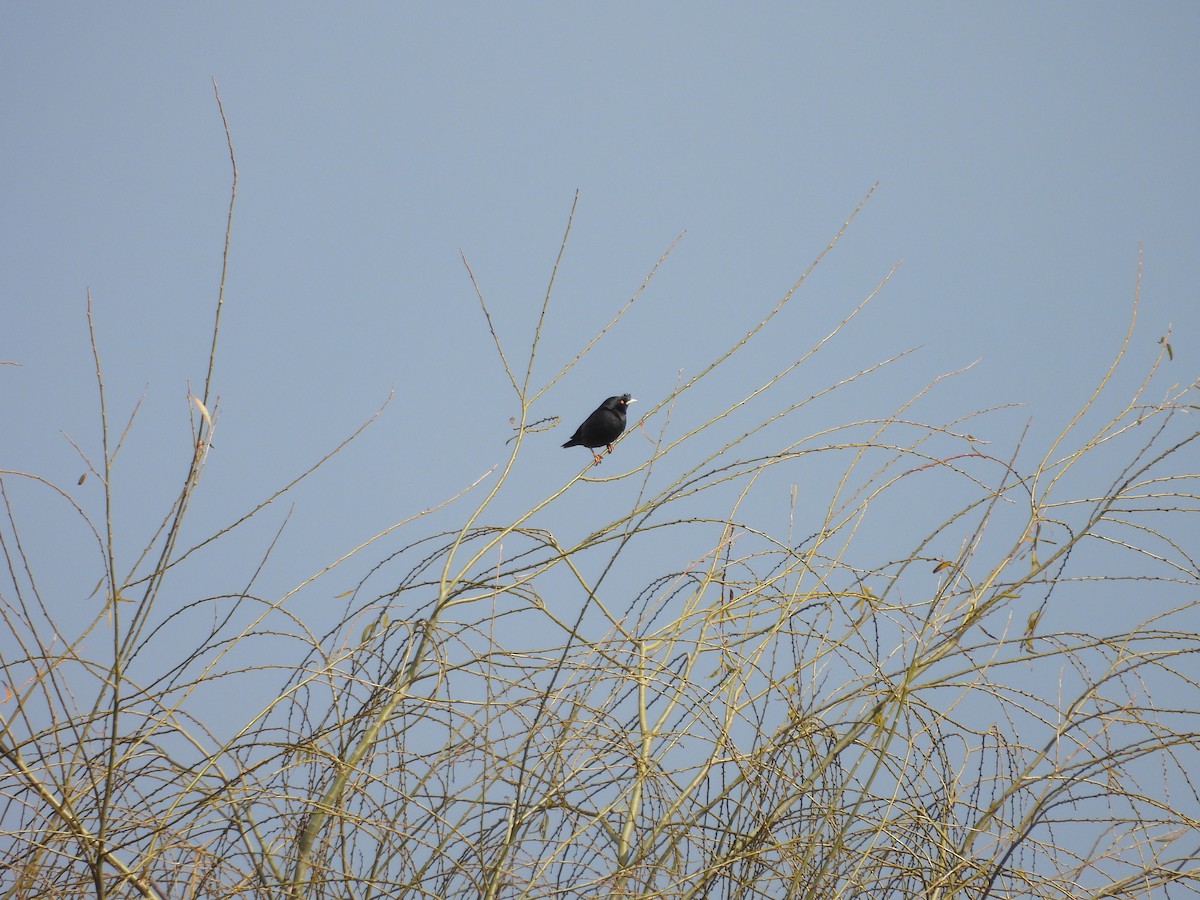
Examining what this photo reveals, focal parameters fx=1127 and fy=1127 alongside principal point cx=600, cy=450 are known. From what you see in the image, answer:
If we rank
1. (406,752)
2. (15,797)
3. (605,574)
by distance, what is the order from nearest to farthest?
(605,574) < (15,797) < (406,752)

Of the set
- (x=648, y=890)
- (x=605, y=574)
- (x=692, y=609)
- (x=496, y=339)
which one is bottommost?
(x=648, y=890)

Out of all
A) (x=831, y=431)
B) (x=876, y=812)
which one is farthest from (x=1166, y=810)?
(x=831, y=431)

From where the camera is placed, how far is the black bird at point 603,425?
19.3ft

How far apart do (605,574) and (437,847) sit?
1.87ft

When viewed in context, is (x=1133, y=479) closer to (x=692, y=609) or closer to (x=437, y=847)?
(x=692, y=609)

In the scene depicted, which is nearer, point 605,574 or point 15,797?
point 605,574

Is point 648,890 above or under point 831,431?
under

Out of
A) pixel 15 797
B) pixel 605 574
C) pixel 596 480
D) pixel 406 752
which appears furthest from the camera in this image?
pixel 596 480

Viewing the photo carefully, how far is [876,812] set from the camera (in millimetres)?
2098

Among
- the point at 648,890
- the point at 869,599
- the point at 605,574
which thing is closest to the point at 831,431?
the point at 869,599

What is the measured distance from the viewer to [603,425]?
233 inches

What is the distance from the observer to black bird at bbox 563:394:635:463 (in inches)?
232

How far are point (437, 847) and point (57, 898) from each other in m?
0.64

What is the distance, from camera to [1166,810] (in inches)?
78.3
